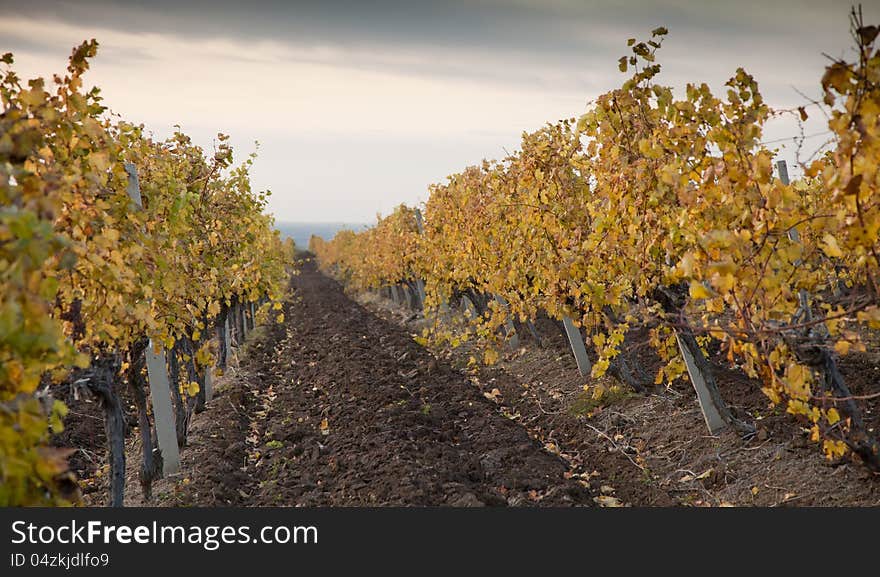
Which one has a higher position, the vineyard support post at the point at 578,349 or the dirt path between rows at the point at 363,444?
the vineyard support post at the point at 578,349

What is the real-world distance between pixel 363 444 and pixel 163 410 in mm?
2327

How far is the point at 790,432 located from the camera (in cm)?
696

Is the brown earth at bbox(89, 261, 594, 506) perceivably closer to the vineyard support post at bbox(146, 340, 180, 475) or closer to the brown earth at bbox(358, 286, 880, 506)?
the vineyard support post at bbox(146, 340, 180, 475)

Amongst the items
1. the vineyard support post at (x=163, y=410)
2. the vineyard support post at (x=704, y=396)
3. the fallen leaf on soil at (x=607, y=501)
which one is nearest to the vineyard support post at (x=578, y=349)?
the vineyard support post at (x=704, y=396)

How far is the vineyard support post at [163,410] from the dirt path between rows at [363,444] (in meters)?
0.25

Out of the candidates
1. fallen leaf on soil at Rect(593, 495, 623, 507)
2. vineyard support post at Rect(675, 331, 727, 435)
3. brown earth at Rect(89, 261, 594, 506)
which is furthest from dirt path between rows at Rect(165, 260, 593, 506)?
vineyard support post at Rect(675, 331, 727, 435)

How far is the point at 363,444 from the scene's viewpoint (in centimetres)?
812

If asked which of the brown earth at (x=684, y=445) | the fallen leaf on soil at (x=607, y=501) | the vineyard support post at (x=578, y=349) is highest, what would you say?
the vineyard support post at (x=578, y=349)

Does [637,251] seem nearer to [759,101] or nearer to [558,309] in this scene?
[759,101]

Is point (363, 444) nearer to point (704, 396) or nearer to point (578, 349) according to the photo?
point (704, 396)

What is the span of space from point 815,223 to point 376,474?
4.84m

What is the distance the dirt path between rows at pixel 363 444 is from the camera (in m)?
6.64

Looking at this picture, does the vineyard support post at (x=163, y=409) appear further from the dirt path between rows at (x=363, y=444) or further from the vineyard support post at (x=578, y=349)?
the vineyard support post at (x=578, y=349)

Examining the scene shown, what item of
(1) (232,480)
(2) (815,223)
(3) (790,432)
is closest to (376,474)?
(1) (232,480)
